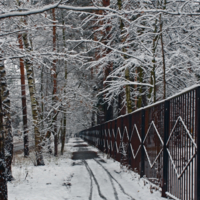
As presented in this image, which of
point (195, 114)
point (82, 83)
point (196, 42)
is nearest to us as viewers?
point (195, 114)

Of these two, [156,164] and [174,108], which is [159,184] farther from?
[174,108]

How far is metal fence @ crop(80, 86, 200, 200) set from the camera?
170 inches

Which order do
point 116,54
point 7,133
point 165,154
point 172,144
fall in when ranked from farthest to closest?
point 116,54
point 7,133
point 165,154
point 172,144

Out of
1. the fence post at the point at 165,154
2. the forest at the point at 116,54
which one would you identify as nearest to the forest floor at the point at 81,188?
the fence post at the point at 165,154

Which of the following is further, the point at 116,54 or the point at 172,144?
the point at 116,54

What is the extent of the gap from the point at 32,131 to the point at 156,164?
8205 mm

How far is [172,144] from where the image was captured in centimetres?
536

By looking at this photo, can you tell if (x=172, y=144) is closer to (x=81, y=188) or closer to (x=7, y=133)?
(x=81, y=188)

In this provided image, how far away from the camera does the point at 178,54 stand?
32.1 ft

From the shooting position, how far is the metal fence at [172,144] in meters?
4.31

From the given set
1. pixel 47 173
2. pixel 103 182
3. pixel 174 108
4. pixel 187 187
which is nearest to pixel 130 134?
pixel 103 182

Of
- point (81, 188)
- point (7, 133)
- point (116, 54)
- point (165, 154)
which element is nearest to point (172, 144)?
point (165, 154)

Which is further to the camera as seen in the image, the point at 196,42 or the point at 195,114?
the point at 196,42

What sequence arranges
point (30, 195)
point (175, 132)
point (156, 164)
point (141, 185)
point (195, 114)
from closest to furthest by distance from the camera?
point (195, 114) → point (175, 132) → point (30, 195) → point (156, 164) → point (141, 185)
